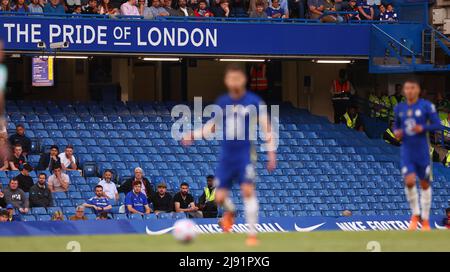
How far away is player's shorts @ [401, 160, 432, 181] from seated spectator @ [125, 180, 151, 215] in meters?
10.0

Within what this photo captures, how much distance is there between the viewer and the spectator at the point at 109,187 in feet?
95.7

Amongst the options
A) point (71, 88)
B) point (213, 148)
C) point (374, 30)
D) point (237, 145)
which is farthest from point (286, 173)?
point (237, 145)

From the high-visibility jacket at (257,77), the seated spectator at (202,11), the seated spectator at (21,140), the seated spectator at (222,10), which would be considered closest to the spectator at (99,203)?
the seated spectator at (21,140)

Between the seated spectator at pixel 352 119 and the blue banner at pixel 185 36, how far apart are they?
96.9 inches

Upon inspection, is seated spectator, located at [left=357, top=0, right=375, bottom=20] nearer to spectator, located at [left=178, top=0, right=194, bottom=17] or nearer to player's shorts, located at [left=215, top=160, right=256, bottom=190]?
spectator, located at [left=178, top=0, right=194, bottom=17]

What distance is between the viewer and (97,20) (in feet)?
108

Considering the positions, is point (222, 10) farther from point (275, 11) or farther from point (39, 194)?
point (39, 194)

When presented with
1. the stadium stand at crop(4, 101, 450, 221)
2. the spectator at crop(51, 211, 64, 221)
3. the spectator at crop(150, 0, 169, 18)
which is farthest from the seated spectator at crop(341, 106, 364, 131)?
the spectator at crop(51, 211, 64, 221)

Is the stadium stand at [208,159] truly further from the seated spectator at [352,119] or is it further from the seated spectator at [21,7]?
the seated spectator at [21,7]

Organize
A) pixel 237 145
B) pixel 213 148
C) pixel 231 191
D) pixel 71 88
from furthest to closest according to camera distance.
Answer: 1. pixel 71 88
2. pixel 213 148
3. pixel 231 191
4. pixel 237 145

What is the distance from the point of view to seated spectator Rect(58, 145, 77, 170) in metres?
30.3

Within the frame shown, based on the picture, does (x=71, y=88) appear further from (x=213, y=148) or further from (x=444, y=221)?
(x=444, y=221)

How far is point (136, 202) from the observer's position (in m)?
29.0

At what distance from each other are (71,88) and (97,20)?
5520 millimetres
